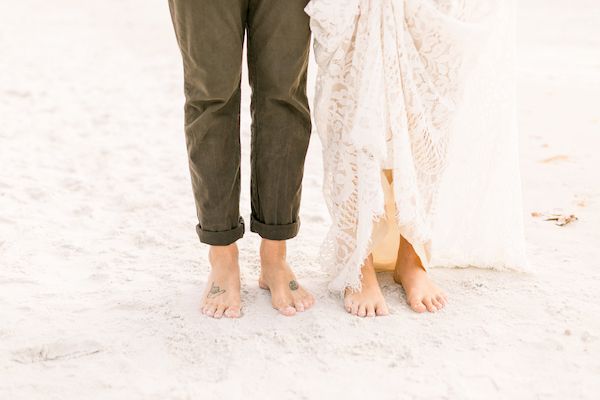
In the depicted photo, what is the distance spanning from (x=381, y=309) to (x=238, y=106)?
0.65m

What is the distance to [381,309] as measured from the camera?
2.06 meters

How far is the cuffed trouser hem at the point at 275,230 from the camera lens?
6.88 feet

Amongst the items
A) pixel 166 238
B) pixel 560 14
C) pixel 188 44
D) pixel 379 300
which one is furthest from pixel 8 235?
pixel 560 14

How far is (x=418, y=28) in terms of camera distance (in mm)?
1939

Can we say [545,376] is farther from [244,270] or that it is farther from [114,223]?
[114,223]

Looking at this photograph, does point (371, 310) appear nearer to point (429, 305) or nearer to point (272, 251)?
point (429, 305)

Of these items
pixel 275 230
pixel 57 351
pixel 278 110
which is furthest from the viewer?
pixel 275 230

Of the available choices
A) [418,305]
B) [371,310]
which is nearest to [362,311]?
[371,310]

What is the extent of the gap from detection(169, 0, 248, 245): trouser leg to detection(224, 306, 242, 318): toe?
18cm

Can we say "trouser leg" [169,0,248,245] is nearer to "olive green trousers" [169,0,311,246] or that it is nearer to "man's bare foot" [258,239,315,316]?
"olive green trousers" [169,0,311,246]

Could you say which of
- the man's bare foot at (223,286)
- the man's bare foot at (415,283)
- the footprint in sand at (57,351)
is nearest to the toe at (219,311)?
the man's bare foot at (223,286)

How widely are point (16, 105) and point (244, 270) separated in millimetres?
2299

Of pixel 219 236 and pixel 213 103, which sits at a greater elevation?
pixel 213 103

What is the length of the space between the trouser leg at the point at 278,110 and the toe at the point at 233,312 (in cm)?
21
